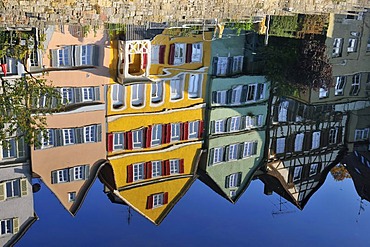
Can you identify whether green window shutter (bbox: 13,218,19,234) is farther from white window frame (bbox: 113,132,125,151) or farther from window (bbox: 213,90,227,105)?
window (bbox: 213,90,227,105)

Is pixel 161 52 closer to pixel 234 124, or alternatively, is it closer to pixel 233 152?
pixel 234 124

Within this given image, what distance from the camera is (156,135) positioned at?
1412 cm

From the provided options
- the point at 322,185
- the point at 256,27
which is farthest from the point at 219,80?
the point at 322,185

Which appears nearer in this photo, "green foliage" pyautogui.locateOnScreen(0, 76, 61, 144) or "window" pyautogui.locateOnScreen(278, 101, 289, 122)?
"green foliage" pyautogui.locateOnScreen(0, 76, 61, 144)

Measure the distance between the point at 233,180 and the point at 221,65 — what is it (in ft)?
20.4

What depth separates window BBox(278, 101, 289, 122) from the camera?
15.4 metres

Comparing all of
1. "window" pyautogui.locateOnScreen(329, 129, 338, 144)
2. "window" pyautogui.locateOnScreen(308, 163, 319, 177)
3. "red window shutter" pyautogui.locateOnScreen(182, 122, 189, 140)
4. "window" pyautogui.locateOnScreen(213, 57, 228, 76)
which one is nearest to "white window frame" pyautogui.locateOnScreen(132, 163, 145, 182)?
"red window shutter" pyautogui.locateOnScreen(182, 122, 189, 140)

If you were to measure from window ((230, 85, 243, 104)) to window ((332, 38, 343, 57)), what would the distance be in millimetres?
4478

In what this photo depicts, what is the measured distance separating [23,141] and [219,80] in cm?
746

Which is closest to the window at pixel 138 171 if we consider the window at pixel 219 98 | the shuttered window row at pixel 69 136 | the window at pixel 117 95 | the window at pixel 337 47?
the shuttered window row at pixel 69 136

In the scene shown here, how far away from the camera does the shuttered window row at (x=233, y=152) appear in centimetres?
1566

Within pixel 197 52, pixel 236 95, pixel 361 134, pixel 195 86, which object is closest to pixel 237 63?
pixel 236 95

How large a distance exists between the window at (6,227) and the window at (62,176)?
178cm

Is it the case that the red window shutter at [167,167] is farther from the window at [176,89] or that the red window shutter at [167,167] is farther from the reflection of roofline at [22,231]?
the reflection of roofline at [22,231]
